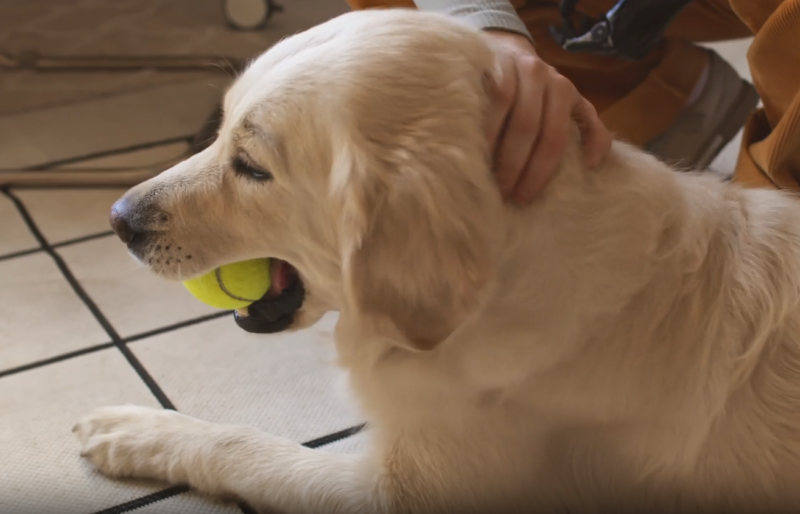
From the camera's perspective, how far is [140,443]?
52.6 inches

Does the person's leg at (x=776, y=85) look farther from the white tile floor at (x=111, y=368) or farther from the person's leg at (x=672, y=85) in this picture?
the white tile floor at (x=111, y=368)

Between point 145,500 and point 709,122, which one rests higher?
point 709,122

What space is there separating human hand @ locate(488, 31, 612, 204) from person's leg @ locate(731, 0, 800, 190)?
20.6 inches

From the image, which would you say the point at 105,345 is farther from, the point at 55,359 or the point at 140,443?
the point at 140,443

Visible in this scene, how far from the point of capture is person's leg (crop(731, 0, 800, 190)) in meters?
1.40

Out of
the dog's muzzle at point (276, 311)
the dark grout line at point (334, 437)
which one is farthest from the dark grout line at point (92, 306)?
the dog's muzzle at point (276, 311)

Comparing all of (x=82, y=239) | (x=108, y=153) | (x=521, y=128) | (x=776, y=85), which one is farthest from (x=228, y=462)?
(x=108, y=153)

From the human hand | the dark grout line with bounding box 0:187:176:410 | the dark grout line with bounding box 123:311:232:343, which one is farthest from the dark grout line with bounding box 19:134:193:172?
the human hand

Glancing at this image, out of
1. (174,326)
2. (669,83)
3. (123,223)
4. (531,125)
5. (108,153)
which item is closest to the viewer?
(531,125)

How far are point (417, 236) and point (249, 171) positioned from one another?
0.96 feet

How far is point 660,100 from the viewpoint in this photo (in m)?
2.00

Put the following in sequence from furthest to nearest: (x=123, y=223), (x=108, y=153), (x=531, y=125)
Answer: (x=108, y=153), (x=123, y=223), (x=531, y=125)

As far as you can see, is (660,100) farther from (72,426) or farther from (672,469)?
(72,426)

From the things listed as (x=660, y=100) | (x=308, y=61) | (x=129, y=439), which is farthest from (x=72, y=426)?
(x=660, y=100)
